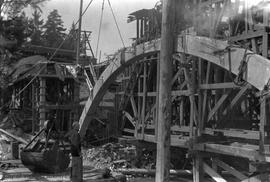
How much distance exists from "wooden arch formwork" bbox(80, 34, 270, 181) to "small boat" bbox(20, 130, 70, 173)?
9.84 feet

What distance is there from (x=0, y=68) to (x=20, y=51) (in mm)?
8186

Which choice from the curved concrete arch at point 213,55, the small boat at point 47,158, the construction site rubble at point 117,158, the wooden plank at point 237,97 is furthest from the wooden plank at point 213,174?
the construction site rubble at point 117,158

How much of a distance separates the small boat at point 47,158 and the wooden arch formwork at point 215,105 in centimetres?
300

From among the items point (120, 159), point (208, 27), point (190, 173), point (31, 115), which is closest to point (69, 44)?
point (31, 115)

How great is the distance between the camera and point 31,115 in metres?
25.3

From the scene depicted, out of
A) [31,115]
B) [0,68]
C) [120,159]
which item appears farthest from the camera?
[31,115]

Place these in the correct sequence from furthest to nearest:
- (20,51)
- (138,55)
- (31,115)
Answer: (20,51) → (31,115) → (138,55)

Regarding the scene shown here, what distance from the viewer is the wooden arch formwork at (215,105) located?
8.92 m

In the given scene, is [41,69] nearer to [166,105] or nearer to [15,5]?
[15,5]

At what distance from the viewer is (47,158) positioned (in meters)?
14.1

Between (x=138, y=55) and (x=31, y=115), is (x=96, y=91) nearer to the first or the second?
(x=138, y=55)

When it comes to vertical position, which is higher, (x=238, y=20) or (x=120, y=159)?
(x=238, y=20)

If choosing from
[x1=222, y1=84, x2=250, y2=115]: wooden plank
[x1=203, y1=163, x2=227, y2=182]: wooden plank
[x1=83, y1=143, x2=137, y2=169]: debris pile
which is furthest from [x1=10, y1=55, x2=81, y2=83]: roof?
[x1=222, y1=84, x2=250, y2=115]: wooden plank

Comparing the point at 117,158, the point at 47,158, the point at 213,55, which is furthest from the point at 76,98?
the point at 213,55
